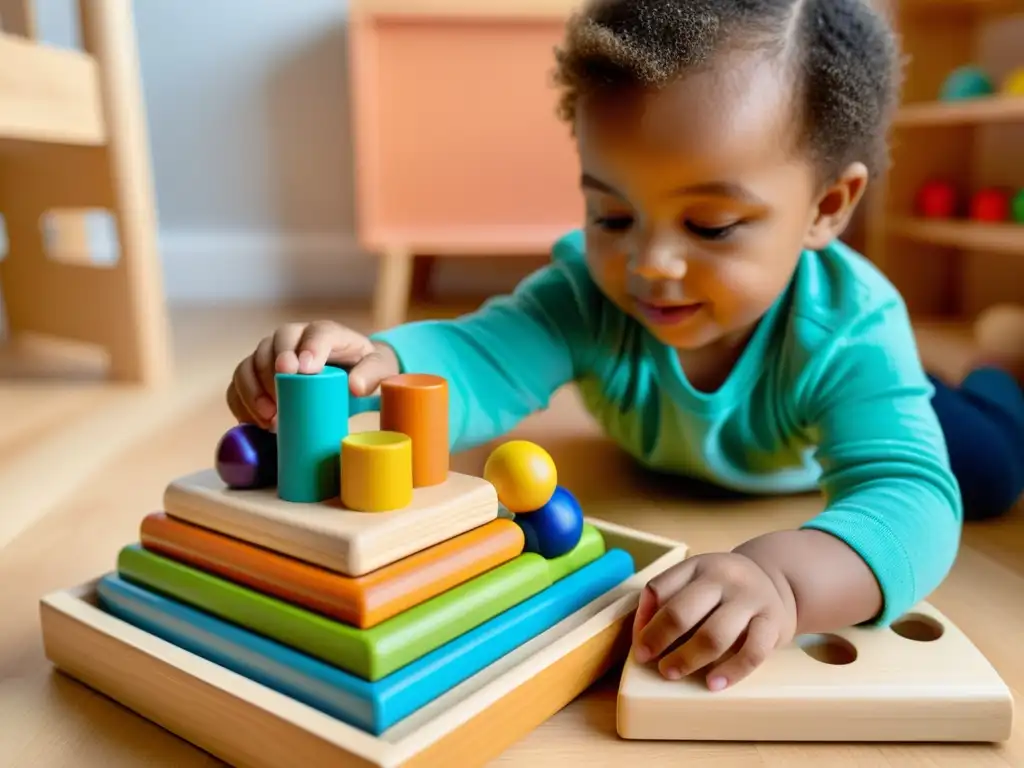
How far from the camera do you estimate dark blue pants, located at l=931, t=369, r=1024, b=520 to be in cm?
86

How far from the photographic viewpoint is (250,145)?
6.76ft

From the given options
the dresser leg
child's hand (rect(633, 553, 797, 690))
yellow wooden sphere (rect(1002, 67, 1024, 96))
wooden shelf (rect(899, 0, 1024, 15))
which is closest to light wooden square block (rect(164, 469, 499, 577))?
child's hand (rect(633, 553, 797, 690))

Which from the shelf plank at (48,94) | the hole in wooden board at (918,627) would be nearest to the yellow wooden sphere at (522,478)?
the hole in wooden board at (918,627)

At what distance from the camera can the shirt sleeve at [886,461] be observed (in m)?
0.59

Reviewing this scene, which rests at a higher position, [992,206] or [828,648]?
[992,206]

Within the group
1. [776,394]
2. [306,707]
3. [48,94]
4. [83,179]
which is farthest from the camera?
[83,179]

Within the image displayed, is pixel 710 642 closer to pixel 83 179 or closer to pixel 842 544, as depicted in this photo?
pixel 842 544

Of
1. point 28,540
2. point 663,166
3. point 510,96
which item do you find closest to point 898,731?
point 663,166

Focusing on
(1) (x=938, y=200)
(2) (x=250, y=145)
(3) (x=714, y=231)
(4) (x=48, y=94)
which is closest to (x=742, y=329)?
(3) (x=714, y=231)

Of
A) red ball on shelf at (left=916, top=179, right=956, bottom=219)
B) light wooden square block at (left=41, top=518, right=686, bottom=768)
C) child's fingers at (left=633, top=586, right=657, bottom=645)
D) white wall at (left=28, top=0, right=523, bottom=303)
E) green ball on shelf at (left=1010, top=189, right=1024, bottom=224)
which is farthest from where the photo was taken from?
white wall at (left=28, top=0, right=523, bottom=303)

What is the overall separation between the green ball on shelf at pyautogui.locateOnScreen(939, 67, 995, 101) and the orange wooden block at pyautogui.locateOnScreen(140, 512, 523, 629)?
1.47m

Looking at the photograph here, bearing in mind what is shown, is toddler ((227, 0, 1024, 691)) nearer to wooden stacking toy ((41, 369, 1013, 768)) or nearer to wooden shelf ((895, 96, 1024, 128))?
wooden stacking toy ((41, 369, 1013, 768))

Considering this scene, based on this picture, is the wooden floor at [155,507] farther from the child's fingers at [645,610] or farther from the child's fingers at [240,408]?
the child's fingers at [240,408]

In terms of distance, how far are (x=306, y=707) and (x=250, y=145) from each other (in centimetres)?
181
